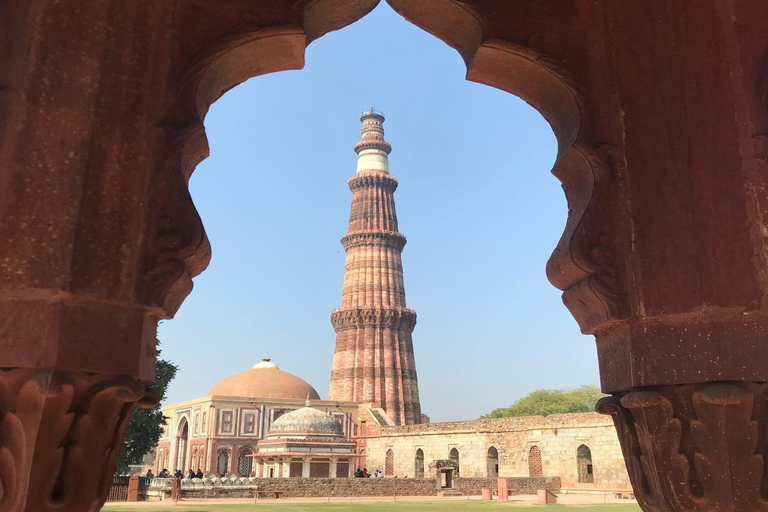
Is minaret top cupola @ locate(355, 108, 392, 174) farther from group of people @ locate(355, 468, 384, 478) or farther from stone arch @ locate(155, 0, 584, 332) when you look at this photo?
stone arch @ locate(155, 0, 584, 332)

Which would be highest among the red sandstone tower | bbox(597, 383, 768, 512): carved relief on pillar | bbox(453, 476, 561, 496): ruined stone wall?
the red sandstone tower

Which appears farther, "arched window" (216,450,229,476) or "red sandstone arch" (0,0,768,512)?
"arched window" (216,450,229,476)

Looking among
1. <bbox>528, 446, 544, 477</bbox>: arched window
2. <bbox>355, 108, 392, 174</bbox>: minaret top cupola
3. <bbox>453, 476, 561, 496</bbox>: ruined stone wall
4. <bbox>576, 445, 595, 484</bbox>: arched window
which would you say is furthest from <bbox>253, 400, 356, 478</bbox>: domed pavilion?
<bbox>355, 108, 392, 174</bbox>: minaret top cupola

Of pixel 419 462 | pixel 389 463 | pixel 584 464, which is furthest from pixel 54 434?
pixel 389 463

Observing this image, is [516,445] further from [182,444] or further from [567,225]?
[567,225]

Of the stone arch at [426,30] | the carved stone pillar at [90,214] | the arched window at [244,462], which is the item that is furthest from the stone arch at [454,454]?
the carved stone pillar at [90,214]

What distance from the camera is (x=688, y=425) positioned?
1806mm

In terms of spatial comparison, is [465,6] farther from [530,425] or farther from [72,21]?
[530,425]

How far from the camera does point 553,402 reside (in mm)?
46594

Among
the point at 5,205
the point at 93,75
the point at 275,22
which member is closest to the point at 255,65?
the point at 275,22

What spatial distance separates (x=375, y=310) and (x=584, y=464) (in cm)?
1623

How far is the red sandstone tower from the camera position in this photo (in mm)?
38062

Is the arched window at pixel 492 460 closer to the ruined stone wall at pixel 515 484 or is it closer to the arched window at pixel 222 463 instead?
the ruined stone wall at pixel 515 484

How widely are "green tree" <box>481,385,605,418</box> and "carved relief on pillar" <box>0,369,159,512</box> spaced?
45.9 metres
